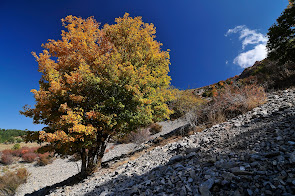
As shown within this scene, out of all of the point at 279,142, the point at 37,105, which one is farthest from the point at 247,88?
the point at 37,105

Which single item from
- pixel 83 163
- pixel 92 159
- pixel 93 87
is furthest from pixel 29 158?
pixel 93 87

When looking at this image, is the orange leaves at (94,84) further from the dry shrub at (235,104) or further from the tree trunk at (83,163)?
the dry shrub at (235,104)

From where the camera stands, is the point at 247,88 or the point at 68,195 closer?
the point at 68,195

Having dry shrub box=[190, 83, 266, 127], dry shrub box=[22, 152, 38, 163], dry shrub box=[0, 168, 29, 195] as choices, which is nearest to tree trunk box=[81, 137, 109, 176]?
dry shrub box=[190, 83, 266, 127]

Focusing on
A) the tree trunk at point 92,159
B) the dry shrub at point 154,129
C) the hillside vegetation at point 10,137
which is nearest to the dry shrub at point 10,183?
the tree trunk at point 92,159

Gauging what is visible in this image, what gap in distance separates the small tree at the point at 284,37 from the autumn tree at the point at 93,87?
9247mm

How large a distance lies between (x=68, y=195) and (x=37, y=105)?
12.9ft

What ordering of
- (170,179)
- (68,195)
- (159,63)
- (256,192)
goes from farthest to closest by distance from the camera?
(159,63)
(68,195)
(170,179)
(256,192)

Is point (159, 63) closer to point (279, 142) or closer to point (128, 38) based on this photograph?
point (128, 38)

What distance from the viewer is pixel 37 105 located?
5.77 m

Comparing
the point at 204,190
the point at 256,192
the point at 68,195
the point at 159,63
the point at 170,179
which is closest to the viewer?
the point at 256,192

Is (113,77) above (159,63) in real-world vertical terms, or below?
below

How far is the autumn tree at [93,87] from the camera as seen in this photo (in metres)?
5.76

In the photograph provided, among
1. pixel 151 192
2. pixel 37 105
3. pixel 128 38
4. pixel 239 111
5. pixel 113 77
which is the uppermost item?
pixel 128 38
